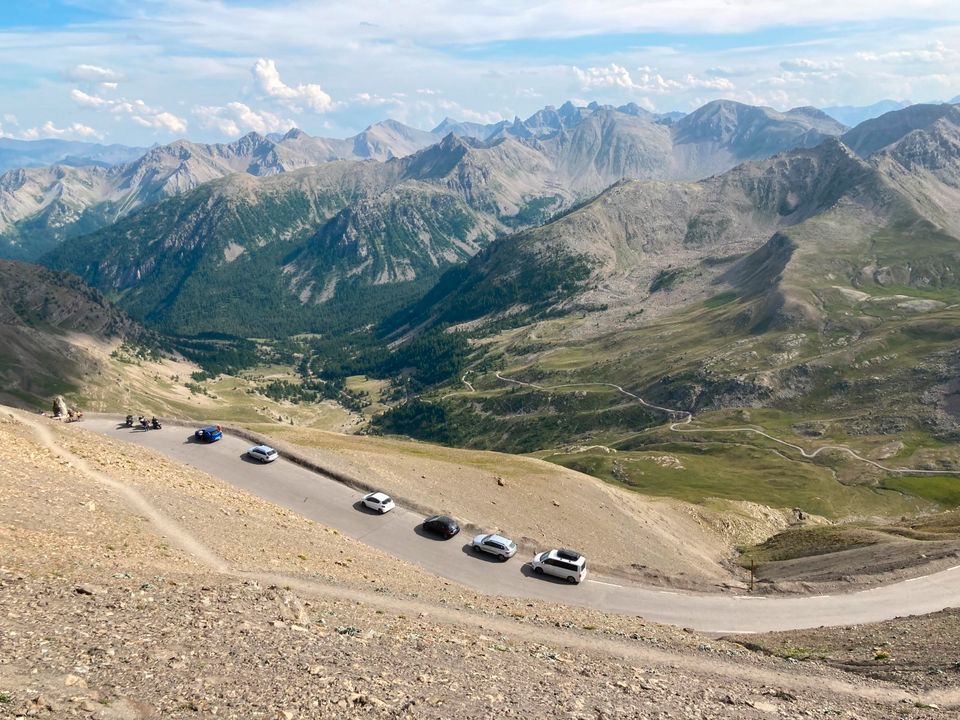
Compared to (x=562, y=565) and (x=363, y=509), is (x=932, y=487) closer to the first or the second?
(x=562, y=565)

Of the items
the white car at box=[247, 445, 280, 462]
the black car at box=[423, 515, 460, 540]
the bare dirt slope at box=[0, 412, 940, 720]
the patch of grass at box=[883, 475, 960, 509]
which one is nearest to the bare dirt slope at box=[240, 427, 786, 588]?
the white car at box=[247, 445, 280, 462]

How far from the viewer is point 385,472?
6303 cm

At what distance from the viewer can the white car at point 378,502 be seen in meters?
55.3

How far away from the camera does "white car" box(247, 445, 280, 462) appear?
205 ft

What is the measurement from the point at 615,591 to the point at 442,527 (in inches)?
609

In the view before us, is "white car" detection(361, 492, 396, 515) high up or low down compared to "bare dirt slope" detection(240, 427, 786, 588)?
up

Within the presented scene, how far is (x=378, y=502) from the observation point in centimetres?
5531

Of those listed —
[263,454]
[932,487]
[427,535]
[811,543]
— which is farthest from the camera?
Result: [932,487]

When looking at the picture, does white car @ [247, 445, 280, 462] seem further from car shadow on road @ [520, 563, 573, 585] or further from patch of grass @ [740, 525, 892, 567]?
patch of grass @ [740, 525, 892, 567]

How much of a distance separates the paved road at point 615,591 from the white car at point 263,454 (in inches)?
202

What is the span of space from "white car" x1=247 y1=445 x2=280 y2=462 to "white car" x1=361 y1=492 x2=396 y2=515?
13.0 meters

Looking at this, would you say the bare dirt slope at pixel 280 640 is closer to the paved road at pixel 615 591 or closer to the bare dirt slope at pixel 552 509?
the paved road at pixel 615 591

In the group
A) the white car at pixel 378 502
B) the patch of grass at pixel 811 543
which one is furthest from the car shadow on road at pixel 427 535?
the patch of grass at pixel 811 543

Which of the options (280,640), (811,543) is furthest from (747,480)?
(280,640)
